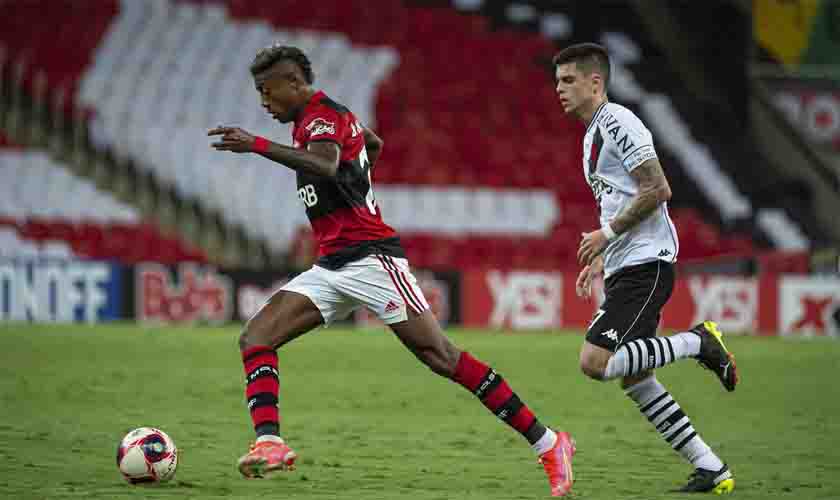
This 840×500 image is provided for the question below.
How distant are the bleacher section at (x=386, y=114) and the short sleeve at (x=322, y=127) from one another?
1761 cm

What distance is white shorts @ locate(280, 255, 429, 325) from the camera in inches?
281

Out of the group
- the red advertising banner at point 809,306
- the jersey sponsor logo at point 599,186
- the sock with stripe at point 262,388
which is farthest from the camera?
the red advertising banner at point 809,306

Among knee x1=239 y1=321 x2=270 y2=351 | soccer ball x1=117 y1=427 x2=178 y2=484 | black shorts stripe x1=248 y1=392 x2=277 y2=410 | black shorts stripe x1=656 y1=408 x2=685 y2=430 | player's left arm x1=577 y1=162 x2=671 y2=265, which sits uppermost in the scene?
player's left arm x1=577 y1=162 x2=671 y2=265

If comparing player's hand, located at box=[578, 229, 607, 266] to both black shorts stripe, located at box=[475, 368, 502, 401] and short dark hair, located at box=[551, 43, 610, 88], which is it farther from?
short dark hair, located at box=[551, 43, 610, 88]

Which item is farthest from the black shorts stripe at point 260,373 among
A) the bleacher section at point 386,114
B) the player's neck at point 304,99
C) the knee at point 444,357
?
the bleacher section at point 386,114

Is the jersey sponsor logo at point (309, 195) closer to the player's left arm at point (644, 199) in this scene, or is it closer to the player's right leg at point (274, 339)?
the player's right leg at point (274, 339)

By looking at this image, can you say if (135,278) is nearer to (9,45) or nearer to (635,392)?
(9,45)

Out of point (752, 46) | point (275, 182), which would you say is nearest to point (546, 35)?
point (752, 46)

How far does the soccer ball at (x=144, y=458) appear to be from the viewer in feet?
22.5

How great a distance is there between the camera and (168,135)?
83.9ft

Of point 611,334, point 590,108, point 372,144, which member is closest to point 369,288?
point 372,144

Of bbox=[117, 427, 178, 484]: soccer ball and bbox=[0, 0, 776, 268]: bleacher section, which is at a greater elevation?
bbox=[0, 0, 776, 268]: bleacher section

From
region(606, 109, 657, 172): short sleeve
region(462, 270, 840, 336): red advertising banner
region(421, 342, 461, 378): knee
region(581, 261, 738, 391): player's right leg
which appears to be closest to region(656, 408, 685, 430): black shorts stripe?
region(581, 261, 738, 391): player's right leg

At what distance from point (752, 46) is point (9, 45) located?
614 inches
